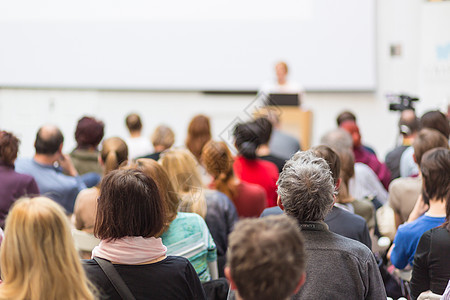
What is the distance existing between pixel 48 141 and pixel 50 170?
0.62 ft

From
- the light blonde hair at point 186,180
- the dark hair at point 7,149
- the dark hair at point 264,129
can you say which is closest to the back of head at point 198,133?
the dark hair at point 264,129

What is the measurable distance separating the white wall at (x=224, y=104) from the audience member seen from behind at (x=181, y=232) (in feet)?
15.4

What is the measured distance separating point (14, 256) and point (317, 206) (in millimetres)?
951

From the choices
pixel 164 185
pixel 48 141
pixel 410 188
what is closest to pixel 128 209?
pixel 164 185

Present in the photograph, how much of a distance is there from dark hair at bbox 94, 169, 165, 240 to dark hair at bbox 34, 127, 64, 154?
1.87 meters

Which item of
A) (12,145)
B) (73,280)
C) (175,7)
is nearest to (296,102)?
(175,7)

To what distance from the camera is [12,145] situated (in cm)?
331

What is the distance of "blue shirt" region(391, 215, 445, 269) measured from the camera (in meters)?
2.56

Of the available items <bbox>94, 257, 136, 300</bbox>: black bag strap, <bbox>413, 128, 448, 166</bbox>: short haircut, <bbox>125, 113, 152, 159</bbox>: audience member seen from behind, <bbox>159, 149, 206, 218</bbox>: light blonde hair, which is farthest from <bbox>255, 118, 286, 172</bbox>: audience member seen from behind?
<bbox>94, 257, 136, 300</bbox>: black bag strap

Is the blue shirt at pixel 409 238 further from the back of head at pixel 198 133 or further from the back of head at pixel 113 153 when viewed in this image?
the back of head at pixel 198 133

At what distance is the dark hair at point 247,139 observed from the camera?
380 centimetres

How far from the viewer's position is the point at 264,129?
4145 millimetres

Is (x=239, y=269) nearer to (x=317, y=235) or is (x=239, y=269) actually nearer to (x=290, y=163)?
(x=317, y=235)

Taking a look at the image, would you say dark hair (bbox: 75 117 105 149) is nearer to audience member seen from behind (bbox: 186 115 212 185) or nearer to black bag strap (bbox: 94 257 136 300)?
audience member seen from behind (bbox: 186 115 212 185)
